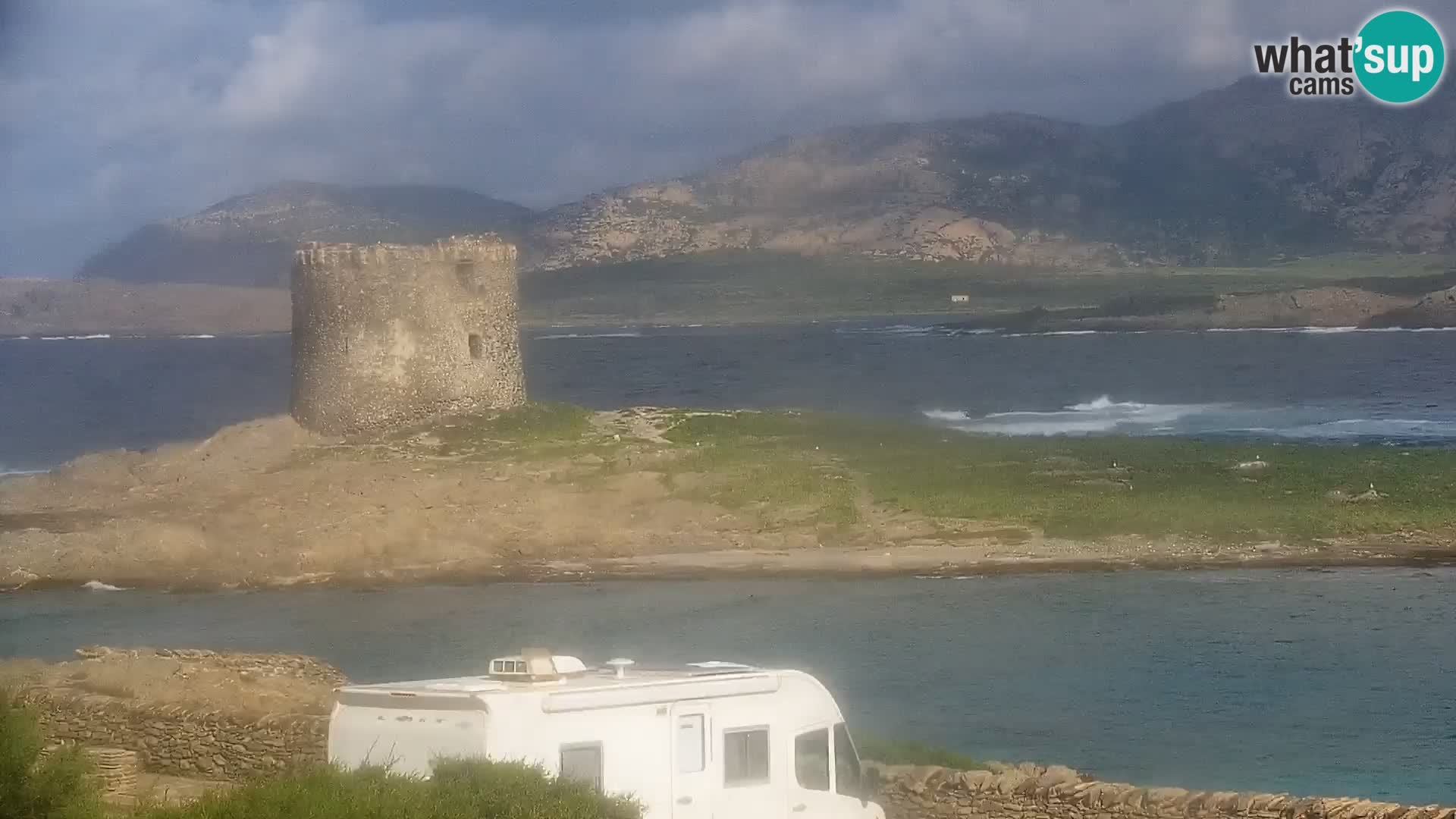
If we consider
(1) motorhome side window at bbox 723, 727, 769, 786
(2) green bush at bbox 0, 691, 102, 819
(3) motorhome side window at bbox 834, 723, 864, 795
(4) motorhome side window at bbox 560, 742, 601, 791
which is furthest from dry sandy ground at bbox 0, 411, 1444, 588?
(2) green bush at bbox 0, 691, 102, 819

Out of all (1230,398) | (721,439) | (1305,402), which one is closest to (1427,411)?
(1305,402)

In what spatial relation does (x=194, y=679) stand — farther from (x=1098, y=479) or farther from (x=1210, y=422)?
(x=1210, y=422)

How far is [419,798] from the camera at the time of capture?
10008 millimetres

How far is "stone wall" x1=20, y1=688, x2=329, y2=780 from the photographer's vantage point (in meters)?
16.2

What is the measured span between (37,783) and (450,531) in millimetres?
24201

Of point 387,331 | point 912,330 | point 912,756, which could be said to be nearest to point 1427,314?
point 912,330

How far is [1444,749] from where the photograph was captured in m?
20.0

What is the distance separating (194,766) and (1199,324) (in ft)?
483

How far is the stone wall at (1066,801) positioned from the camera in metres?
12.9

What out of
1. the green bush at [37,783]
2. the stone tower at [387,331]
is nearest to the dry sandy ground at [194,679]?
the green bush at [37,783]

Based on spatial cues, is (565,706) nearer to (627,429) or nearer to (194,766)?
(194,766)

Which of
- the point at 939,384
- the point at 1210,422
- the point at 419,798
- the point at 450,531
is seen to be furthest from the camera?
the point at 939,384

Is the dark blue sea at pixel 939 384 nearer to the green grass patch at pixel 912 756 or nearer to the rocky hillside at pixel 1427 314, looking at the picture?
the rocky hillside at pixel 1427 314

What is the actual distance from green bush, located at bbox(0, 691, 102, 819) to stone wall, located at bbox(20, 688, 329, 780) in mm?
4579
